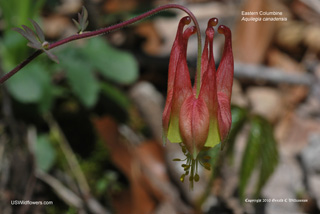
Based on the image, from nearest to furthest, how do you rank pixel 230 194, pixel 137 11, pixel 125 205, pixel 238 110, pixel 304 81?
pixel 238 110, pixel 125 205, pixel 230 194, pixel 137 11, pixel 304 81

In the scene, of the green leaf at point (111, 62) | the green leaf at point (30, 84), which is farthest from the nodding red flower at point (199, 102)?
the green leaf at point (111, 62)

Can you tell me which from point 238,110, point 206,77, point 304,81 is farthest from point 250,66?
point 206,77

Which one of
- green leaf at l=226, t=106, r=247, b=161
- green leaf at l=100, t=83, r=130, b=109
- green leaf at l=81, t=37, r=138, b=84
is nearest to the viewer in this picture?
green leaf at l=226, t=106, r=247, b=161

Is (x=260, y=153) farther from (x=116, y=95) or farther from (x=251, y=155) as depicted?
(x=116, y=95)

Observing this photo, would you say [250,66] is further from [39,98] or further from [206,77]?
[206,77]

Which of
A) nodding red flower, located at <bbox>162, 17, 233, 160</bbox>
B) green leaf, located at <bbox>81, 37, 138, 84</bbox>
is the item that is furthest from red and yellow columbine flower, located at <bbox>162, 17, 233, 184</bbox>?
green leaf, located at <bbox>81, 37, 138, 84</bbox>

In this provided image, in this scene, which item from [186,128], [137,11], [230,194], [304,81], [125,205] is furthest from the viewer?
[304,81]

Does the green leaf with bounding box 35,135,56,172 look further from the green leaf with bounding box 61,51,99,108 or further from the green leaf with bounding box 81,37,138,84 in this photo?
the green leaf with bounding box 81,37,138,84
